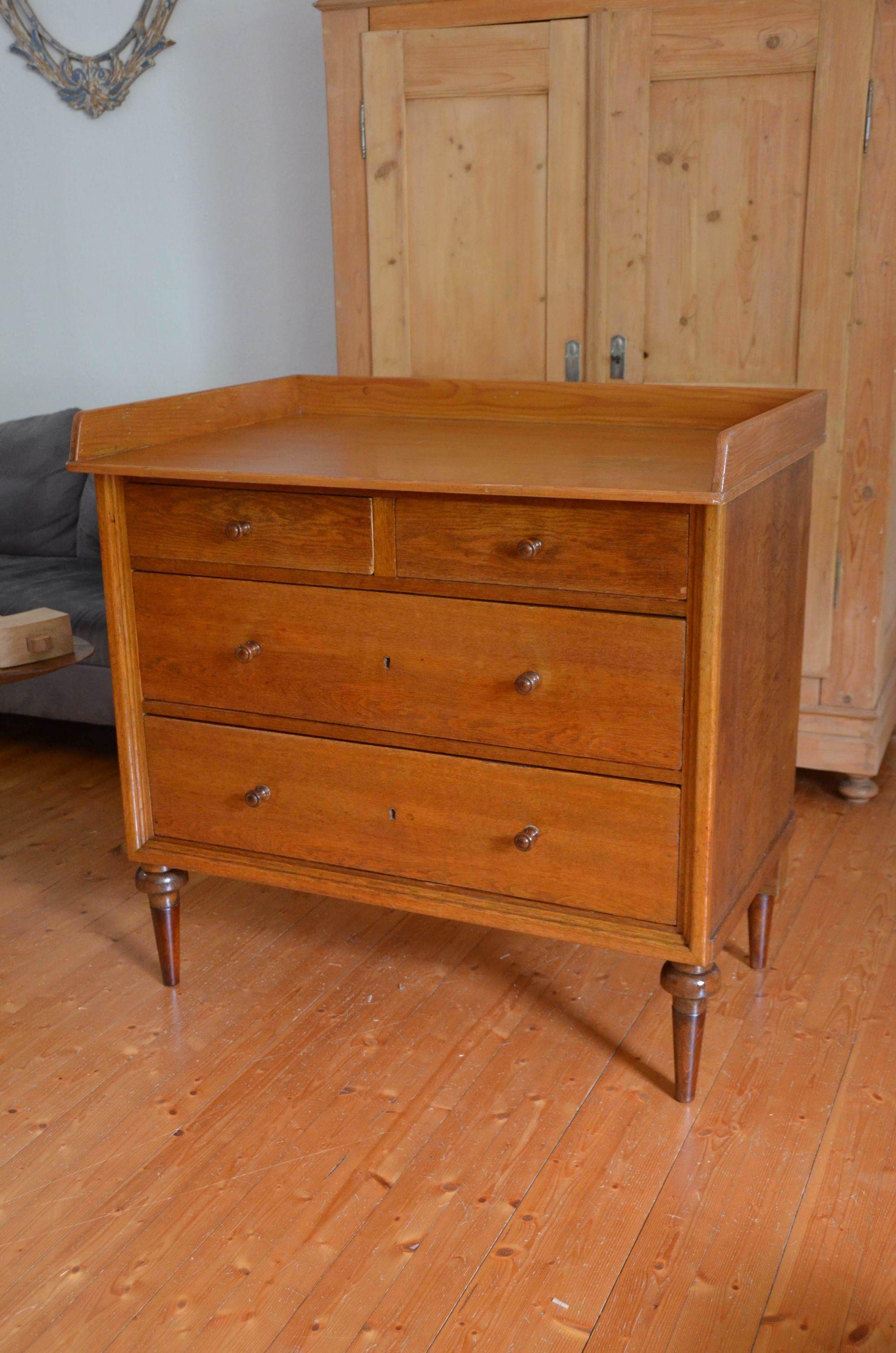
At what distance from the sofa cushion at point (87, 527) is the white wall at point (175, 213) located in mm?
425

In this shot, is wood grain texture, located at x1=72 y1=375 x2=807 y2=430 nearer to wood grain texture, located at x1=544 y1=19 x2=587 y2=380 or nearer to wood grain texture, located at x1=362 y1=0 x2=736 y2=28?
wood grain texture, located at x1=544 y1=19 x2=587 y2=380

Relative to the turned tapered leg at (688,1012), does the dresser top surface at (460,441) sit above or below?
above

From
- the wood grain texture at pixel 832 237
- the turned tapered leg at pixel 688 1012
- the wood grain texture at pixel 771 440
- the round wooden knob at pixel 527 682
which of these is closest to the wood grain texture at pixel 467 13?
the wood grain texture at pixel 832 237

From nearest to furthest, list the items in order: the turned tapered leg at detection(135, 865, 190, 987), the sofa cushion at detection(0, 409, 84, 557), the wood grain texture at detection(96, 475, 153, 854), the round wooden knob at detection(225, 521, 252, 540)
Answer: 1. the round wooden knob at detection(225, 521, 252, 540)
2. the wood grain texture at detection(96, 475, 153, 854)
3. the turned tapered leg at detection(135, 865, 190, 987)
4. the sofa cushion at detection(0, 409, 84, 557)

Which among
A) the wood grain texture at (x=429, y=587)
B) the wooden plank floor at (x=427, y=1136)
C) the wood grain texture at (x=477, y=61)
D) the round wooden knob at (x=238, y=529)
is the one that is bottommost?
the wooden plank floor at (x=427, y=1136)

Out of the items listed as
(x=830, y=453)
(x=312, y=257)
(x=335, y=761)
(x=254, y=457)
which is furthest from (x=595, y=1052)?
(x=312, y=257)

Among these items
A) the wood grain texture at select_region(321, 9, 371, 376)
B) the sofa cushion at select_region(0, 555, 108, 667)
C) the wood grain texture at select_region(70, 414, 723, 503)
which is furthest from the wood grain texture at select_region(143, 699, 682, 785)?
the wood grain texture at select_region(321, 9, 371, 376)

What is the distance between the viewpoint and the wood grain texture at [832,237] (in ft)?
8.52

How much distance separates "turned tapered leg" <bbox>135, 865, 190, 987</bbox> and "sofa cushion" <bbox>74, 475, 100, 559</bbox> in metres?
1.68

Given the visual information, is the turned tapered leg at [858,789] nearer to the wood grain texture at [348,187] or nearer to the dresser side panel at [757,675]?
the dresser side panel at [757,675]

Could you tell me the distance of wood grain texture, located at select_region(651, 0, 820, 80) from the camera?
2623 mm

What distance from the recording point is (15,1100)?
6.62 ft

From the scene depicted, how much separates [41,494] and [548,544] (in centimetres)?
243

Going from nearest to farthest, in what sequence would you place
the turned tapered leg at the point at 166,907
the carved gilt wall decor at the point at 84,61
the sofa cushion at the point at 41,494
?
the turned tapered leg at the point at 166,907 < the carved gilt wall decor at the point at 84,61 < the sofa cushion at the point at 41,494
